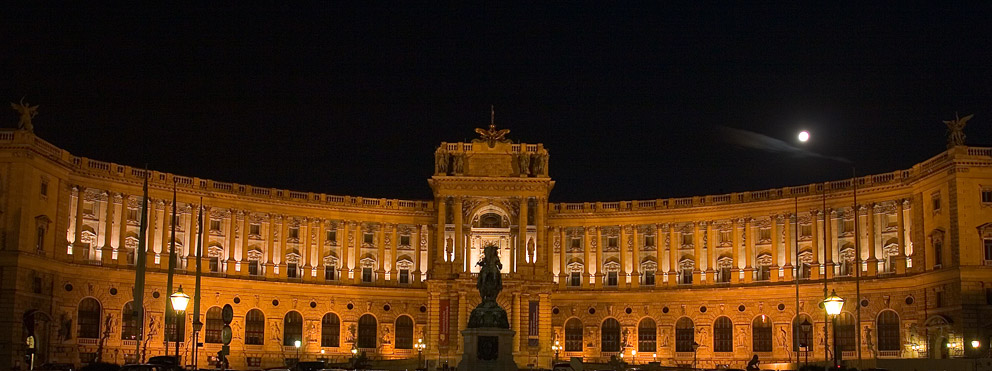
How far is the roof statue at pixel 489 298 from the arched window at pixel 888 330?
40.6 m

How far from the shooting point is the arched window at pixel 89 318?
79.9 m

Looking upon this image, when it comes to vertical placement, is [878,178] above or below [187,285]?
above

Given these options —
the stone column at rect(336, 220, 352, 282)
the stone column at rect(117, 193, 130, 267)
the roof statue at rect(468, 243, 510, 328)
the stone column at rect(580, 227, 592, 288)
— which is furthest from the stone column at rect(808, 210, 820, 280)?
the stone column at rect(117, 193, 130, 267)

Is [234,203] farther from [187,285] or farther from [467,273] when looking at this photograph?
[467,273]

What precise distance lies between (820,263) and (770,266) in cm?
444

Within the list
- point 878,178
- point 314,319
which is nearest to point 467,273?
point 314,319

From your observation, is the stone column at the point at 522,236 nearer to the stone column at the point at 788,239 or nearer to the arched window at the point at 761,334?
the arched window at the point at 761,334

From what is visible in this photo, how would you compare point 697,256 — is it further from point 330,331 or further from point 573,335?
point 330,331

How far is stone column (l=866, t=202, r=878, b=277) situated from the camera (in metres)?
84.8

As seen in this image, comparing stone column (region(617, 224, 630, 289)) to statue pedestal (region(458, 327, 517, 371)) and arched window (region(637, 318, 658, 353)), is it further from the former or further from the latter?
statue pedestal (region(458, 327, 517, 371))

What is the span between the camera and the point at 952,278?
73875 millimetres

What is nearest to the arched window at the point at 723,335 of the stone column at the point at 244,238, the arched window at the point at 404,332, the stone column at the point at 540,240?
the stone column at the point at 540,240

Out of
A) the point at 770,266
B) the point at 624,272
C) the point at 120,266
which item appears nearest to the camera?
the point at 120,266

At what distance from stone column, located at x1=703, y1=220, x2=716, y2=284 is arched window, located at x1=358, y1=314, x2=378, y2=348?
2911cm
